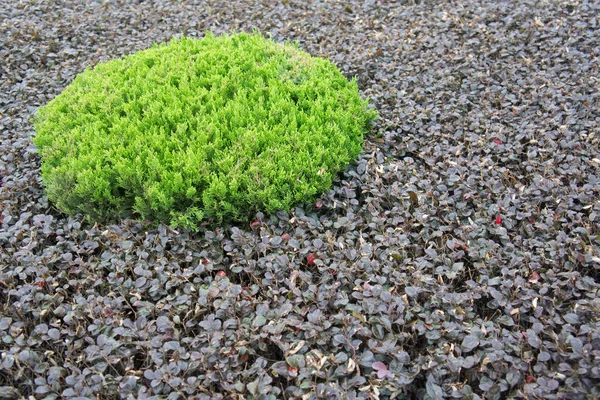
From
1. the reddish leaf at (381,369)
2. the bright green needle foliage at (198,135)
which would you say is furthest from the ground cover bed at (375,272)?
the bright green needle foliage at (198,135)

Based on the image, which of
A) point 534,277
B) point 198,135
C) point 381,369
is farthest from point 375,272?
point 198,135

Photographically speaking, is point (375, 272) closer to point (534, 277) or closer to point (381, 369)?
point (381, 369)

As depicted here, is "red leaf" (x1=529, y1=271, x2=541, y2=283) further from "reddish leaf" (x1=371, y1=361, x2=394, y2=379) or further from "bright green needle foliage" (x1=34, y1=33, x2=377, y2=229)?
"bright green needle foliage" (x1=34, y1=33, x2=377, y2=229)

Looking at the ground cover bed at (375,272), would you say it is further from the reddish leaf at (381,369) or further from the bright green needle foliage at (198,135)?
the bright green needle foliage at (198,135)

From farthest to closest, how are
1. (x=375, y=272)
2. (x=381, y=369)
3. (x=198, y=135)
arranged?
1. (x=198, y=135)
2. (x=375, y=272)
3. (x=381, y=369)

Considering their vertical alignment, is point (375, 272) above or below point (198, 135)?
below

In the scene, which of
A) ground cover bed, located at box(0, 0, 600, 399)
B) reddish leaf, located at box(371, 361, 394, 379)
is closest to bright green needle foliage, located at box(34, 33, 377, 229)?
ground cover bed, located at box(0, 0, 600, 399)
